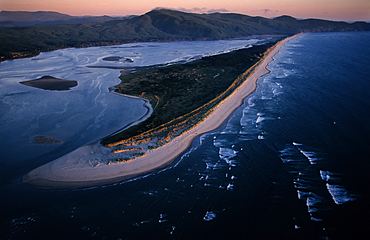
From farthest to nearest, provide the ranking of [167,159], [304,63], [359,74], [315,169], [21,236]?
[304,63] < [359,74] < [167,159] < [315,169] < [21,236]

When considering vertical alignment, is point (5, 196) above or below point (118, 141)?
below

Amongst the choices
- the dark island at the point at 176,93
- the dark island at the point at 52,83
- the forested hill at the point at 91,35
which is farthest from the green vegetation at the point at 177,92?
the forested hill at the point at 91,35

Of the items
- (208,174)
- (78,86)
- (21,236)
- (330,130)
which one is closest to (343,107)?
(330,130)

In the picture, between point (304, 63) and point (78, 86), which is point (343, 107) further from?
point (78, 86)

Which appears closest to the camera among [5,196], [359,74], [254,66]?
[5,196]

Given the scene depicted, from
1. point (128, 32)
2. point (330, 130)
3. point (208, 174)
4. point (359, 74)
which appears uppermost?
point (128, 32)

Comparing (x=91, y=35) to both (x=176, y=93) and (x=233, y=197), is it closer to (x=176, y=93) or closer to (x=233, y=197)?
(x=176, y=93)

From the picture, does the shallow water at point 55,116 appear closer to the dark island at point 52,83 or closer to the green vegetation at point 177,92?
the dark island at point 52,83

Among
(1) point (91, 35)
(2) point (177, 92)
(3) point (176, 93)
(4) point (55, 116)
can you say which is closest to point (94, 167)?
(4) point (55, 116)
